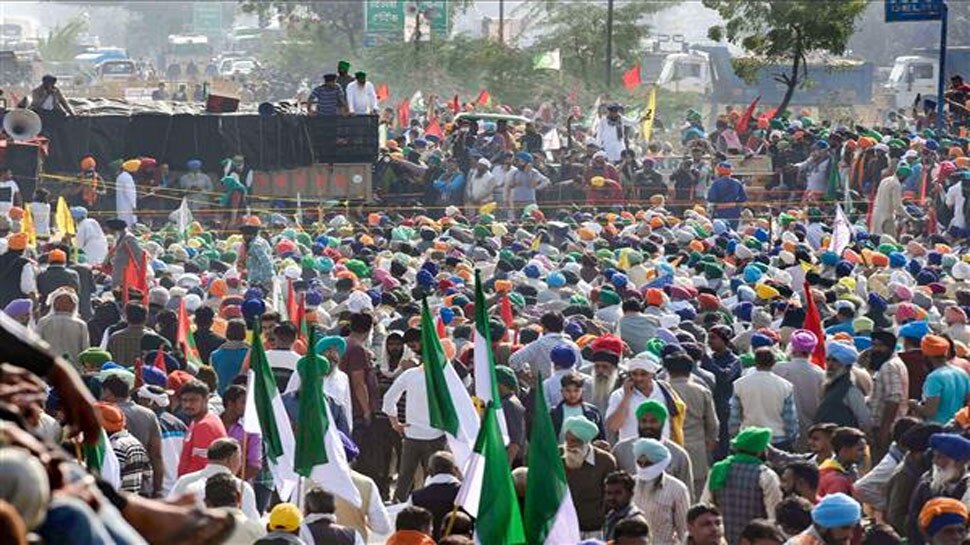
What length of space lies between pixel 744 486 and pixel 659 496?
38 centimetres

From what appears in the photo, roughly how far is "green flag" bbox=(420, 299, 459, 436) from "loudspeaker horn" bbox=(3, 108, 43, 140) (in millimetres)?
17385

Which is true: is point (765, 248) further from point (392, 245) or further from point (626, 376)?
point (626, 376)

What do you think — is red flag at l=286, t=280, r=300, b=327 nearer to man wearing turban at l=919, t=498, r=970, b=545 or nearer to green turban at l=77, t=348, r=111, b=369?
green turban at l=77, t=348, r=111, b=369

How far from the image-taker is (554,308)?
16891mm

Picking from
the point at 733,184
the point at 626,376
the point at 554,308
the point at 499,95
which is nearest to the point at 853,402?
the point at 626,376

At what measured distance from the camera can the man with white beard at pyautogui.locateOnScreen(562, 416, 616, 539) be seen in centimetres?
1045

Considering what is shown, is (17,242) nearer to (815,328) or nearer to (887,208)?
(815,328)

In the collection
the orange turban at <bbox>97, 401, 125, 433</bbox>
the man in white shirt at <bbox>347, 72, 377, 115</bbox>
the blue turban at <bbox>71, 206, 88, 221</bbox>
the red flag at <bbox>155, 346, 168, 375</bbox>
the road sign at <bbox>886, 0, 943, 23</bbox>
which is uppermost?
the road sign at <bbox>886, 0, 943, 23</bbox>

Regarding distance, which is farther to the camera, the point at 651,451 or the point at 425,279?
the point at 425,279

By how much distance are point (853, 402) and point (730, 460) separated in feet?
8.44

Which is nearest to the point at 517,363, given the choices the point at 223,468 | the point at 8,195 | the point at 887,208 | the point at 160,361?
the point at 160,361

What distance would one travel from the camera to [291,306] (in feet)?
55.0

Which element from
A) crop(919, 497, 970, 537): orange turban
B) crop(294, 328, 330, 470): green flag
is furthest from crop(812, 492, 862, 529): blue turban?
crop(294, 328, 330, 470): green flag

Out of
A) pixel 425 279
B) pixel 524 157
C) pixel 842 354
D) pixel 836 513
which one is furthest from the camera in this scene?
pixel 524 157
